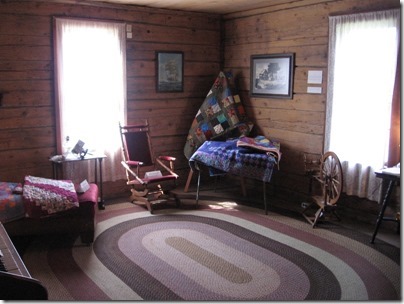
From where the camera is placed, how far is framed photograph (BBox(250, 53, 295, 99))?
5.27 metres

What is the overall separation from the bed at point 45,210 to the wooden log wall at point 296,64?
249cm

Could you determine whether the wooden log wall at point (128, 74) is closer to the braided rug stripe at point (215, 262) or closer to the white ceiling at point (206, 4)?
the white ceiling at point (206, 4)

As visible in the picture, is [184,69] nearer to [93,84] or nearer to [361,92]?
[93,84]

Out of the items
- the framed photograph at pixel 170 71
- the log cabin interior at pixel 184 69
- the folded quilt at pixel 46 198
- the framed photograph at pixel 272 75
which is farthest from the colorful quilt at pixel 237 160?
the folded quilt at pixel 46 198

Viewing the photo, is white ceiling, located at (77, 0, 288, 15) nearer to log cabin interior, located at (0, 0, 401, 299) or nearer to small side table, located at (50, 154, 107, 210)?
log cabin interior, located at (0, 0, 401, 299)

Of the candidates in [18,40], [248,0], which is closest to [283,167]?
[248,0]

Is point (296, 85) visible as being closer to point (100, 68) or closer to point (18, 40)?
point (100, 68)

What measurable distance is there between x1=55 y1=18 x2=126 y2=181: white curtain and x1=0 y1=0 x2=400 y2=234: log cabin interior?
0.10 m

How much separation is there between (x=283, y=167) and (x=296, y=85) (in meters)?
1.02

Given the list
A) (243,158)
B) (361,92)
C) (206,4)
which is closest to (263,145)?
(243,158)

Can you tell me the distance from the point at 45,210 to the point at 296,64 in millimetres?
A: 3196

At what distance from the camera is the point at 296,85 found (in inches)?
205

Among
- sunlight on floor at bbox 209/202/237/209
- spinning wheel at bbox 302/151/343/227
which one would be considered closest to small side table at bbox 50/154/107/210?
sunlight on floor at bbox 209/202/237/209

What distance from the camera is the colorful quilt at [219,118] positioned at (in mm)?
5762
